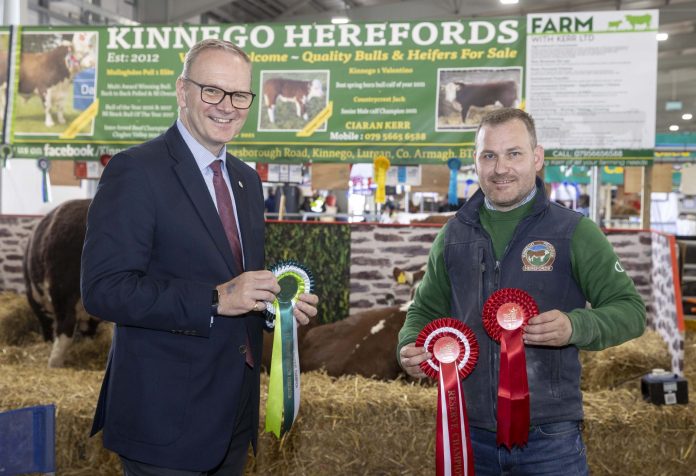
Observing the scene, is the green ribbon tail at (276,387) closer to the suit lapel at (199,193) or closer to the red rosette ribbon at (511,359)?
the suit lapel at (199,193)

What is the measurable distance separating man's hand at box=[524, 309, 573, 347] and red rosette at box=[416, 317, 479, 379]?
205 mm

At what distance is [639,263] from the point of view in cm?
401

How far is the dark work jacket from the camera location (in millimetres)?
1705

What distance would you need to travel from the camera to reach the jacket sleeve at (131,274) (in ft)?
4.82

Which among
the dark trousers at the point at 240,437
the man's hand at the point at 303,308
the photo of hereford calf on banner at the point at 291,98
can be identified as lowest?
the dark trousers at the point at 240,437

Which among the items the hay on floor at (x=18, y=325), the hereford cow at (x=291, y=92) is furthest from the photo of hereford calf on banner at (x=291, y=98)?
the hay on floor at (x=18, y=325)

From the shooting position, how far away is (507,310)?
5.40ft

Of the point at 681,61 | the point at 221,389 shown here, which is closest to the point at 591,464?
the point at 221,389

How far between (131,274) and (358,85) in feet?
10.4

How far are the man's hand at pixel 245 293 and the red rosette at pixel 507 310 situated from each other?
1.76ft

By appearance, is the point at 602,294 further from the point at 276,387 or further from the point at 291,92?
the point at 291,92

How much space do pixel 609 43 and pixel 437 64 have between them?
1.01 meters

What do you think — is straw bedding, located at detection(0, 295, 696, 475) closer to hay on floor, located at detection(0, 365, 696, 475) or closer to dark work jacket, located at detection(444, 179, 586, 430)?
hay on floor, located at detection(0, 365, 696, 475)

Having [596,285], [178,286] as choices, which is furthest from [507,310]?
[178,286]
